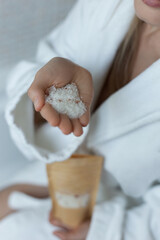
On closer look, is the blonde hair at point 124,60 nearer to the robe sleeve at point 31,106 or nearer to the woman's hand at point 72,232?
the robe sleeve at point 31,106

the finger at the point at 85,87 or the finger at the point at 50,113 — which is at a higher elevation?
the finger at the point at 50,113

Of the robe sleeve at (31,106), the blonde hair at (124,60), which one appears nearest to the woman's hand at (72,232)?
the robe sleeve at (31,106)

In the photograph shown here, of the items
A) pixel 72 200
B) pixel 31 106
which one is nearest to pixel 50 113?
pixel 31 106

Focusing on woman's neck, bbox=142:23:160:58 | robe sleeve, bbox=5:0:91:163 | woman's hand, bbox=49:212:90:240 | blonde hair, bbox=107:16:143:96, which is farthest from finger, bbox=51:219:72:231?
woman's neck, bbox=142:23:160:58

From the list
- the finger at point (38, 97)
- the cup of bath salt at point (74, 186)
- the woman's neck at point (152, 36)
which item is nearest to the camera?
the finger at point (38, 97)

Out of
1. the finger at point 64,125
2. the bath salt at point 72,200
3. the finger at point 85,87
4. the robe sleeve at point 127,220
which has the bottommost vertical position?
the robe sleeve at point 127,220

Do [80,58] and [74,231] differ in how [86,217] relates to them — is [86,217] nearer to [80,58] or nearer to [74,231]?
[74,231]

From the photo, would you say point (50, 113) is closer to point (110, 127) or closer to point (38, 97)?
point (38, 97)
